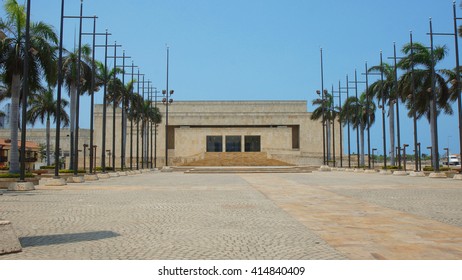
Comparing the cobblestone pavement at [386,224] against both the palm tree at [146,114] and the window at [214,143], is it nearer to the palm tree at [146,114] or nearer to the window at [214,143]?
Result: the palm tree at [146,114]

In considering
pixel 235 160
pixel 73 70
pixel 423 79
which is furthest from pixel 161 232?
pixel 235 160

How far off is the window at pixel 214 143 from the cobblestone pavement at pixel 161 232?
7006 cm

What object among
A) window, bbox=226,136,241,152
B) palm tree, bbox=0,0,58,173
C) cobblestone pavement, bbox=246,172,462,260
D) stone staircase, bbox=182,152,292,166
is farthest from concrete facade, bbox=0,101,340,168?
cobblestone pavement, bbox=246,172,462,260

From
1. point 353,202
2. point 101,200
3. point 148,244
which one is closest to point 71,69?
point 101,200

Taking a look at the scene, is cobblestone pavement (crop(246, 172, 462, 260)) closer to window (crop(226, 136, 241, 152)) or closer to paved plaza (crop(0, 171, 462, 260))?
paved plaza (crop(0, 171, 462, 260))

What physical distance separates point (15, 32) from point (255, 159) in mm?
49932

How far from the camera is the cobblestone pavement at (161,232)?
253 inches

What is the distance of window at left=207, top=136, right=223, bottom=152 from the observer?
83.6m

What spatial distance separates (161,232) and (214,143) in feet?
248

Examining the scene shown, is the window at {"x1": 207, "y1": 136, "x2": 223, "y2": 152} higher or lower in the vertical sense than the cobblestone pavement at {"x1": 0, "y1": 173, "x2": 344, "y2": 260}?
higher

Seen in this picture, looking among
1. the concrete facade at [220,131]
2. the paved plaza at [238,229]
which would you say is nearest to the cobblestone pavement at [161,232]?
the paved plaza at [238,229]

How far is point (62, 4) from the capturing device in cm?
2395

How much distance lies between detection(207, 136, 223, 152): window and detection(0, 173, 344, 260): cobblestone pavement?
70064mm

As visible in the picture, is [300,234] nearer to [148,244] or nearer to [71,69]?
[148,244]
